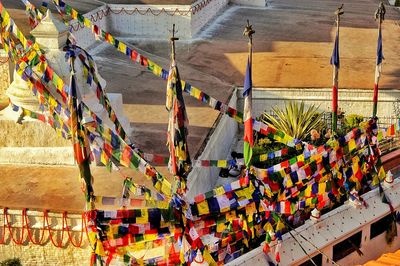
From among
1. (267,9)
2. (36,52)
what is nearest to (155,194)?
(36,52)

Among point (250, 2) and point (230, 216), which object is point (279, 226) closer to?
point (230, 216)

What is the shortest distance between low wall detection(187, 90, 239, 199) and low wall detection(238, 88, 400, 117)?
28.4 inches

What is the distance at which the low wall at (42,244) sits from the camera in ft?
35.6

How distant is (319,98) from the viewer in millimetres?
17250

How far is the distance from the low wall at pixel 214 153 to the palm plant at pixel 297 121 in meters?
1.10

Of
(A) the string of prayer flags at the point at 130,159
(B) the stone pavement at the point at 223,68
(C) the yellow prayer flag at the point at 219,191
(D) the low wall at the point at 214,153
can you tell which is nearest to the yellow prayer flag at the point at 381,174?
(D) the low wall at the point at 214,153

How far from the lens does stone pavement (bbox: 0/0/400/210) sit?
12.0m

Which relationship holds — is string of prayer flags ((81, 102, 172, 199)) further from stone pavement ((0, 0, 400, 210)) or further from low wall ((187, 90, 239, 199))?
low wall ((187, 90, 239, 199))

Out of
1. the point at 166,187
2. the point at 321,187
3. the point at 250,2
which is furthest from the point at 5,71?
the point at 250,2

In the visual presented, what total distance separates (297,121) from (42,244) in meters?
6.85

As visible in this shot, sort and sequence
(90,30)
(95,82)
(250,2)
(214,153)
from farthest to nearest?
(250,2) < (90,30) < (214,153) < (95,82)

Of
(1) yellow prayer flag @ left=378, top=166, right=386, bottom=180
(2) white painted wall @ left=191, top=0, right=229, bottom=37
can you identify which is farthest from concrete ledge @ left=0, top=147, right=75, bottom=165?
(2) white painted wall @ left=191, top=0, right=229, bottom=37

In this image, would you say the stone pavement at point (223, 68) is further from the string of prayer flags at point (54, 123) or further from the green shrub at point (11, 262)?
the green shrub at point (11, 262)

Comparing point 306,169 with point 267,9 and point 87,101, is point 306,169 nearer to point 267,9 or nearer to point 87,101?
point 87,101
